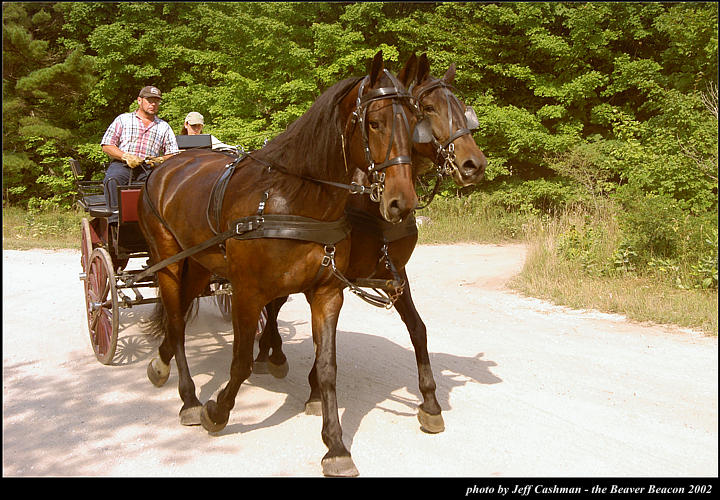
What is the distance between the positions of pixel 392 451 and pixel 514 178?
1569 centimetres

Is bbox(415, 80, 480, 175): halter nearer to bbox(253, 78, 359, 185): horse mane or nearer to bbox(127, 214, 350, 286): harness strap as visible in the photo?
bbox(253, 78, 359, 185): horse mane

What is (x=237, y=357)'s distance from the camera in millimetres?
4277

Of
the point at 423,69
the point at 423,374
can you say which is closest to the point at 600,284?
the point at 423,374

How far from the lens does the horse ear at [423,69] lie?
4.25 meters

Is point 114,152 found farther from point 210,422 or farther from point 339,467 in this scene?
point 339,467

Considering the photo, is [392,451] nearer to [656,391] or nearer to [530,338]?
[656,391]

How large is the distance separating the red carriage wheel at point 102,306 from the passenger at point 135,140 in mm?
595

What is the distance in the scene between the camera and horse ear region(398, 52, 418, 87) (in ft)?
12.7

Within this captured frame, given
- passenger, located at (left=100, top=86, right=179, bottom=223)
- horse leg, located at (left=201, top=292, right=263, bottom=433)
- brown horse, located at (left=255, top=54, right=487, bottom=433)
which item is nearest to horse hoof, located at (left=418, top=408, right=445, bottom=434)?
brown horse, located at (left=255, top=54, right=487, bottom=433)

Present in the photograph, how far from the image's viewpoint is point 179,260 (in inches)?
202

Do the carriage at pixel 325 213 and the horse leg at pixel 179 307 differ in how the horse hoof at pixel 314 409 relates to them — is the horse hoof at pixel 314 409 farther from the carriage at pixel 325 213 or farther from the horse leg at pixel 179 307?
the horse leg at pixel 179 307

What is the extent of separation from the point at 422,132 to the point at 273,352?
2.86 meters

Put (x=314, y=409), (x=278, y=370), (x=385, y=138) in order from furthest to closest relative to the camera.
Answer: (x=278, y=370) < (x=314, y=409) < (x=385, y=138)

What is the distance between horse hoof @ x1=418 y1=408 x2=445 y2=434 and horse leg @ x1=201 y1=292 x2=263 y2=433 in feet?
3.98
